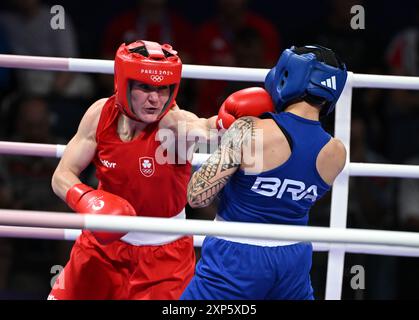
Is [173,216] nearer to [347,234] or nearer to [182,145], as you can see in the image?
[182,145]

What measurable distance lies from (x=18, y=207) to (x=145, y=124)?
1.73 m

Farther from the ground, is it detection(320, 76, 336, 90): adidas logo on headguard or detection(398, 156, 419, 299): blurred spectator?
detection(320, 76, 336, 90): adidas logo on headguard

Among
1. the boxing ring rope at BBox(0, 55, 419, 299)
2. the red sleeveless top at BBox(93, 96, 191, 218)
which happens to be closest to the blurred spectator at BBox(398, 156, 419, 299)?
the boxing ring rope at BBox(0, 55, 419, 299)

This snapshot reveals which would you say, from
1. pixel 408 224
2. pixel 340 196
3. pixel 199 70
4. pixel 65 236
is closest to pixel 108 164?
pixel 65 236

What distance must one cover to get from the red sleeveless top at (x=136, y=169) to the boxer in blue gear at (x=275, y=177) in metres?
0.27

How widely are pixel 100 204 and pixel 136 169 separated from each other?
0.30 meters

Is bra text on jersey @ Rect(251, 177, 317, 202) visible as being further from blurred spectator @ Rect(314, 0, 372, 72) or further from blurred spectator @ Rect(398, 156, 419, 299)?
blurred spectator @ Rect(314, 0, 372, 72)

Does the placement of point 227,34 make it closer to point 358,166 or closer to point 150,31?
point 150,31

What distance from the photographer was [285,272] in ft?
8.29

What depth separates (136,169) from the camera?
2779 millimetres

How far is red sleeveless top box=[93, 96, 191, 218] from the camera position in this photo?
278 cm

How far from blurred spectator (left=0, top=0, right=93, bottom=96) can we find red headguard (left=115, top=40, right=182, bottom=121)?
2153 mm

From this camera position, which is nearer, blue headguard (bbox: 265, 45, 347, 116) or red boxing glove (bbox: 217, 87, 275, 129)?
blue headguard (bbox: 265, 45, 347, 116)

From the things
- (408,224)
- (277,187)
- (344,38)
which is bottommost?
(408,224)
